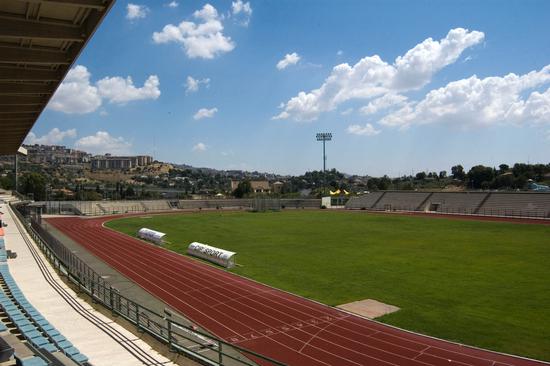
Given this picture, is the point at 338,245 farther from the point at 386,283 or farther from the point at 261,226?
the point at 261,226

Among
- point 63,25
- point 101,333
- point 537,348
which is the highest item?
point 63,25

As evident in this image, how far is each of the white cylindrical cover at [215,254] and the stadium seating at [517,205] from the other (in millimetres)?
48693

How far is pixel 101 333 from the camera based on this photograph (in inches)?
487

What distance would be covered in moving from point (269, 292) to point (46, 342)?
12.8m

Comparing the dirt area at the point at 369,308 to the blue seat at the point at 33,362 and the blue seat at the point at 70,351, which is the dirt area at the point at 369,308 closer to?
the blue seat at the point at 70,351

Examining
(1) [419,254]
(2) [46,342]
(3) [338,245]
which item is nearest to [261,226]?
(3) [338,245]

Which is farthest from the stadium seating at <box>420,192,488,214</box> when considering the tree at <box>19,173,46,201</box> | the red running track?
the tree at <box>19,173,46,201</box>

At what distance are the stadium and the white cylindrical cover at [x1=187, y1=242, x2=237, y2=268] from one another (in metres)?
0.13

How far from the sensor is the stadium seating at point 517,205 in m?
57.7

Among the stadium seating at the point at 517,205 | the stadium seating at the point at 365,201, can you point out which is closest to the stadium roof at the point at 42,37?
the stadium seating at the point at 517,205

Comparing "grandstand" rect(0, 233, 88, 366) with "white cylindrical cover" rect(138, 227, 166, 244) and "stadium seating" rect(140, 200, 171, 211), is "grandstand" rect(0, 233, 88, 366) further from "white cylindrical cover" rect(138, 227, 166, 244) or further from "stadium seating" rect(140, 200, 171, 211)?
"stadium seating" rect(140, 200, 171, 211)

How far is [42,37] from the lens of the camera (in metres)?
8.71

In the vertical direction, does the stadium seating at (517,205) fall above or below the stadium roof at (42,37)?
below

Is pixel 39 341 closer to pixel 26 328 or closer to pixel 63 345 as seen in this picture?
pixel 63 345
